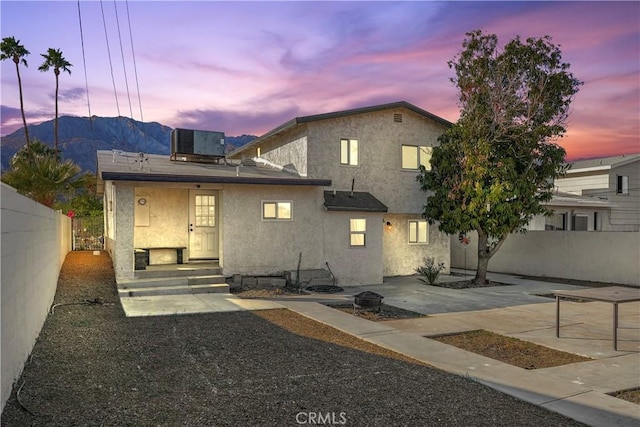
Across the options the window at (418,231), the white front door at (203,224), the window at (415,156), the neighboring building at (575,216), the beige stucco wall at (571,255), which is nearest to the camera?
the white front door at (203,224)

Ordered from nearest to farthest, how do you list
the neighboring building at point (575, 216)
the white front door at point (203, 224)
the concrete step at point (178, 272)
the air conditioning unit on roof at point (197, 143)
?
the concrete step at point (178, 272) → the white front door at point (203, 224) → the air conditioning unit on roof at point (197, 143) → the neighboring building at point (575, 216)

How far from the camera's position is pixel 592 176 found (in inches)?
1075

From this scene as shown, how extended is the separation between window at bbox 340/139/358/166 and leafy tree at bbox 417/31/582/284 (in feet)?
10.8

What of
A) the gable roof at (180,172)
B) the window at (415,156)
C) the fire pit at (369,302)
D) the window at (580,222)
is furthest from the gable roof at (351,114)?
the window at (580,222)

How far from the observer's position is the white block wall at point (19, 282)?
Result: 4.71 meters

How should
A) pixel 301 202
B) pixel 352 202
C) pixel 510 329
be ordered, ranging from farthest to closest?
pixel 352 202 < pixel 301 202 < pixel 510 329

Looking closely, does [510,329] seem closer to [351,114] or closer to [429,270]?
[429,270]

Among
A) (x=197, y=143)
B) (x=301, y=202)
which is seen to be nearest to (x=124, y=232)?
(x=197, y=143)

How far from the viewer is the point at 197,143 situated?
17.2 meters

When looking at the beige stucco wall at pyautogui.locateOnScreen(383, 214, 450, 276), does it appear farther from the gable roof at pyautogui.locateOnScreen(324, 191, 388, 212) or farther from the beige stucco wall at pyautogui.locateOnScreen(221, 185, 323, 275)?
the beige stucco wall at pyautogui.locateOnScreen(221, 185, 323, 275)

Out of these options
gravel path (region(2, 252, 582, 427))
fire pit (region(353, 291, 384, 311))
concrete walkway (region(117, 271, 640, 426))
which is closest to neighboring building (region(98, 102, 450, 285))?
concrete walkway (region(117, 271, 640, 426))

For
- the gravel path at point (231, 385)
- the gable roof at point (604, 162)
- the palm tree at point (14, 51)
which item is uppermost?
the palm tree at point (14, 51)
